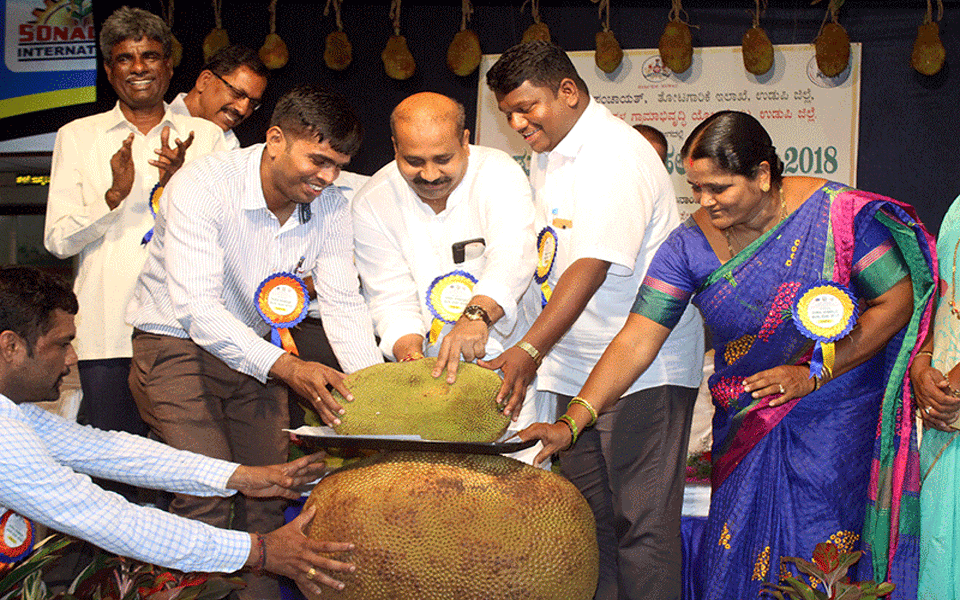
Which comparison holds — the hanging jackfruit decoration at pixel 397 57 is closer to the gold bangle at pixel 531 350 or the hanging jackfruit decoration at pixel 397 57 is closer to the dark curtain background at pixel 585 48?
the dark curtain background at pixel 585 48

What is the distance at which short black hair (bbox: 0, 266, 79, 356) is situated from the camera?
1863 millimetres

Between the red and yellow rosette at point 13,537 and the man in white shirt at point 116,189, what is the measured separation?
998mm

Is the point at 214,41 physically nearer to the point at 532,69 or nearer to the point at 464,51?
the point at 464,51

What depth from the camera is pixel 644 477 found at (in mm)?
2580

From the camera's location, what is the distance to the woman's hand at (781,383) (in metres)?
2.15

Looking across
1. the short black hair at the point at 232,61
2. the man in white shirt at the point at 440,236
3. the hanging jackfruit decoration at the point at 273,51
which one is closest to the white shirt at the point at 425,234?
the man in white shirt at the point at 440,236

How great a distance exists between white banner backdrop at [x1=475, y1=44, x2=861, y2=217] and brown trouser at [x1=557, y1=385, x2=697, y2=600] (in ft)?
8.68

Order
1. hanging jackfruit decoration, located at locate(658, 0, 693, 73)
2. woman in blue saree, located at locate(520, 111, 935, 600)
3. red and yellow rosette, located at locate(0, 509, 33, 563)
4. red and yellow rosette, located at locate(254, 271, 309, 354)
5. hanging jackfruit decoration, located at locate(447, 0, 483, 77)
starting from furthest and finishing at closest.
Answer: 1. hanging jackfruit decoration, located at locate(447, 0, 483, 77)
2. hanging jackfruit decoration, located at locate(658, 0, 693, 73)
3. red and yellow rosette, located at locate(254, 271, 309, 354)
4. woman in blue saree, located at locate(520, 111, 935, 600)
5. red and yellow rosette, located at locate(0, 509, 33, 563)

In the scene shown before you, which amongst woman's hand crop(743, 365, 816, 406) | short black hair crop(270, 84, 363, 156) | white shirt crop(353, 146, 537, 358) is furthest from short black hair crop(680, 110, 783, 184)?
short black hair crop(270, 84, 363, 156)

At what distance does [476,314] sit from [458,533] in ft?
2.54

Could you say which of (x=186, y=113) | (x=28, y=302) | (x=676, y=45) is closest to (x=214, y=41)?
(x=186, y=113)

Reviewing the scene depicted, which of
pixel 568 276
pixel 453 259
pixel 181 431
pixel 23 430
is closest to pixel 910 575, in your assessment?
pixel 568 276

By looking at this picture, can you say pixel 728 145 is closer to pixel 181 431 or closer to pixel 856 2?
pixel 181 431

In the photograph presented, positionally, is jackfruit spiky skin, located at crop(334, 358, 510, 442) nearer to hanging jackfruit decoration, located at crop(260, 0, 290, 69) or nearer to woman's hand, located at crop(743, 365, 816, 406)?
woman's hand, located at crop(743, 365, 816, 406)
